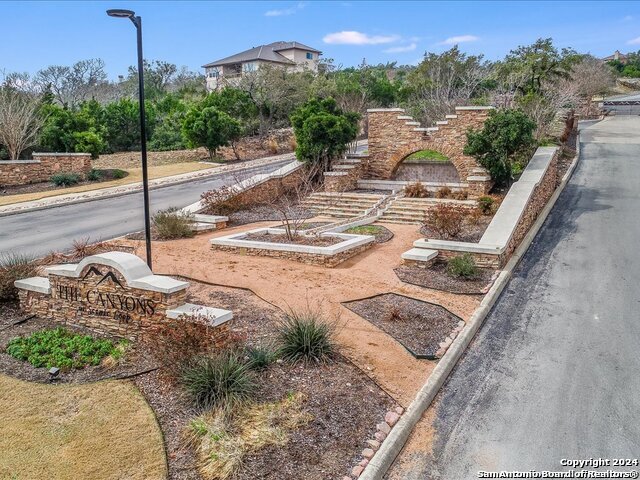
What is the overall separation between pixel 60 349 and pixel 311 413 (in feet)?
13.1

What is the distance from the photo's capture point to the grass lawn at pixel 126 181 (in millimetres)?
21612

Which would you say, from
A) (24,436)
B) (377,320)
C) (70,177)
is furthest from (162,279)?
(70,177)

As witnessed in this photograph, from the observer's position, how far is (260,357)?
6.80m

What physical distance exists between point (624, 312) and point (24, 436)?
9.25 m

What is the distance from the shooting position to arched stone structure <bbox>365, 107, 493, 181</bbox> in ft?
62.8

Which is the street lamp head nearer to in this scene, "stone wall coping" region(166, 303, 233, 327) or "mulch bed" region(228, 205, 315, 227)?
"stone wall coping" region(166, 303, 233, 327)

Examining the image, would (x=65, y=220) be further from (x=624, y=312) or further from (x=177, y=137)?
(x=177, y=137)

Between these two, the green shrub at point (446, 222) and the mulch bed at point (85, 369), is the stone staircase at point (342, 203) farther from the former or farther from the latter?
the mulch bed at point (85, 369)

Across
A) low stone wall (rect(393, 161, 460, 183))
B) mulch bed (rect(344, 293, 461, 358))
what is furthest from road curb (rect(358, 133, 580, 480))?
low stone wall (rect(393, 161, 460, 183))

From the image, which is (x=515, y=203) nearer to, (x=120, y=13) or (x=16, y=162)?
(x=120, y=13)

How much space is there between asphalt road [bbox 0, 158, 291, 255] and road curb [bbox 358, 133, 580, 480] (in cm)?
1044

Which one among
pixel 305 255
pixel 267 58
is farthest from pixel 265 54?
pixel 305 255

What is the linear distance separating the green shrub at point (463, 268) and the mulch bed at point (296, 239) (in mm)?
2999

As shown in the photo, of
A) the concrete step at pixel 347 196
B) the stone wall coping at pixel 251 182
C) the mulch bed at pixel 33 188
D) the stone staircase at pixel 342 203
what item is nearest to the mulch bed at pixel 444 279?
the stone staircase at pixel 342 203
